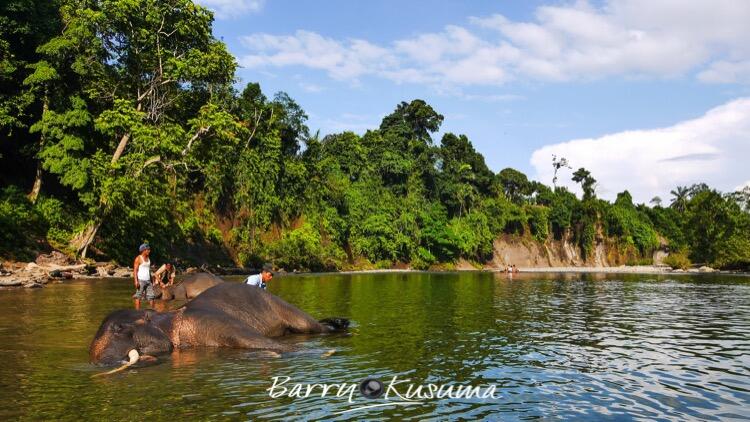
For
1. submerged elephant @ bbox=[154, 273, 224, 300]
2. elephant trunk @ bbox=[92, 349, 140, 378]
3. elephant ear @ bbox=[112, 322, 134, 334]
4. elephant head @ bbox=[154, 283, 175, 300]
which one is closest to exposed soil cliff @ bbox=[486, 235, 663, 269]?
submerged elephant @ bbox=[154, 273, 224, 300]

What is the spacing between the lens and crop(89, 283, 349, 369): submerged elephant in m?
10.1

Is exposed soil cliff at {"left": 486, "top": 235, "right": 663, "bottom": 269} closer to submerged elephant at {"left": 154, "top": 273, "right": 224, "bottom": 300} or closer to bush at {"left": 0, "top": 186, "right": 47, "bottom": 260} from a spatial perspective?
bush at {"left": 0, "top": 186, "right": 47, "bottom": 260}

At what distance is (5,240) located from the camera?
32.9 metres

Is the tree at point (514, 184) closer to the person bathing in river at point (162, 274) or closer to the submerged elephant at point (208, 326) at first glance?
the person bathing in river at point (162, 274)

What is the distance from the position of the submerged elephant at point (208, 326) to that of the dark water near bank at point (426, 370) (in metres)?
0.49

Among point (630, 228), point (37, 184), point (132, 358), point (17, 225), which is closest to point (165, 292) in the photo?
point (132, 358)

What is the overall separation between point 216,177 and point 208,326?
1706 inches

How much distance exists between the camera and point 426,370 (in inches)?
385

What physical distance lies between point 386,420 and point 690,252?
322ft

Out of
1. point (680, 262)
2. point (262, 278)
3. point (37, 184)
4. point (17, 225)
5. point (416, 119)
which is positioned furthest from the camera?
point (416, 119)

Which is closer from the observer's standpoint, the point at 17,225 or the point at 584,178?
the point at 17,225

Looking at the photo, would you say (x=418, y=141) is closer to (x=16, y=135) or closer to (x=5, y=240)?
(x=16, y=135)

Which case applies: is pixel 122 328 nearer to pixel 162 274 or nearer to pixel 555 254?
pixel 162 274

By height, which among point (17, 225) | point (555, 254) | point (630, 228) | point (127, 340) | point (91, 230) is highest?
point (630, 228)
